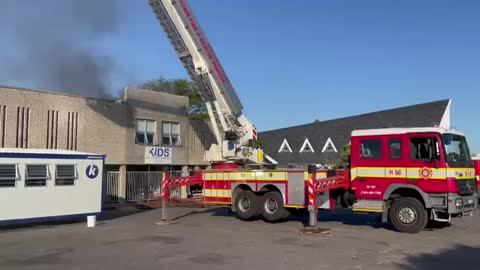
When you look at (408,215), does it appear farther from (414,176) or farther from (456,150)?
(456,150)

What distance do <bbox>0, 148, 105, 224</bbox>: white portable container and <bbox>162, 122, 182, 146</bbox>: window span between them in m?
10.8

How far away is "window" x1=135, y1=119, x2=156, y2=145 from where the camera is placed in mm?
27734

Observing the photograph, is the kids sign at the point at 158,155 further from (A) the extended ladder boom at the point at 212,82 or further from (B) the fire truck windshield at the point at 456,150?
(B) the fire truck windshield at the point at 456,150

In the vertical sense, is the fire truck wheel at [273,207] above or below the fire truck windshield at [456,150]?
below

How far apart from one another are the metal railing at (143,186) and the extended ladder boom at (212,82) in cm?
566

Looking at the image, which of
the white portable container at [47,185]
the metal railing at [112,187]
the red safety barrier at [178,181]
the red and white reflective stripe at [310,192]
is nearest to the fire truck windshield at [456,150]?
the red and white reflective stripe at [310,192]

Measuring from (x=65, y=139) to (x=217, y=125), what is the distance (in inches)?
286

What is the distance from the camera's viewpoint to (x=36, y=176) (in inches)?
642

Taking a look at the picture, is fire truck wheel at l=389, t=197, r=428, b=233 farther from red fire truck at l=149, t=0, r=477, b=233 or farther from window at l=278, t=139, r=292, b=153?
window at l=278, t=139, r=292, b=153

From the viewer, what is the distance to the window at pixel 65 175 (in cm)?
1700

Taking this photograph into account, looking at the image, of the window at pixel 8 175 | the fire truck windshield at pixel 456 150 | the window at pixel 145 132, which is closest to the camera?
the fire truck windshield at pixel 456 150

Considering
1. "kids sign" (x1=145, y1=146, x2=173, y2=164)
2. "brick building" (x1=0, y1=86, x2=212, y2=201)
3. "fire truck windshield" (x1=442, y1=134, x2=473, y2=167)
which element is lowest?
"fire truck windshield" (x1=442, y1=134, x2=473, y2=167)

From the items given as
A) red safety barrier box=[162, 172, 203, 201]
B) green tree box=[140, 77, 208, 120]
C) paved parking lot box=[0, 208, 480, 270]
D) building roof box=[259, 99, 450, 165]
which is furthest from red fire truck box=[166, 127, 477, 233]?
green tree box=[140, 77, 208, 120]

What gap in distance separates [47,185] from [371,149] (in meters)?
10.4
